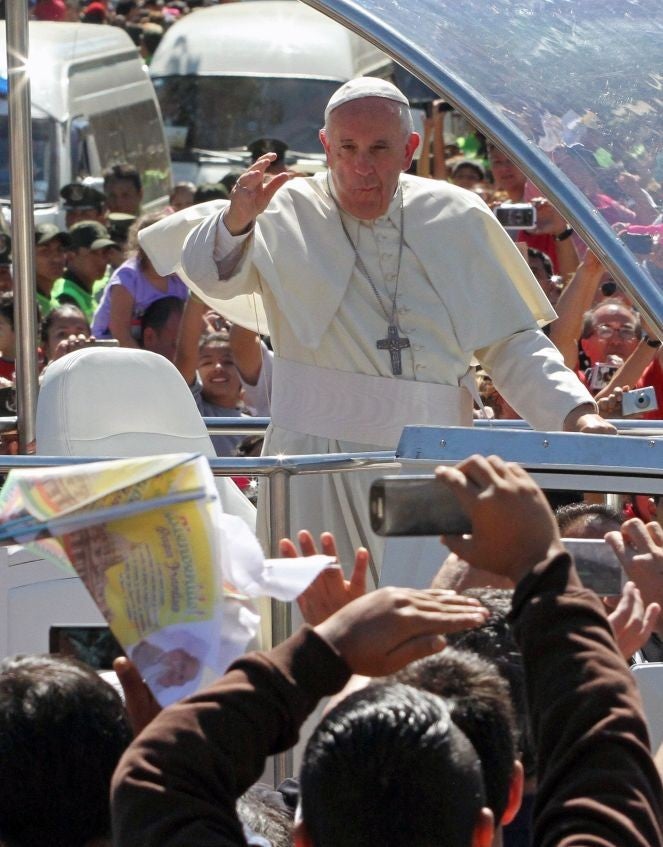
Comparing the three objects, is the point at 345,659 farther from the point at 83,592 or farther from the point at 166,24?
the point at 166,24

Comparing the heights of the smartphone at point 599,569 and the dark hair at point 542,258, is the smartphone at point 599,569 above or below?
above

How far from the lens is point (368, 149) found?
4.13 m

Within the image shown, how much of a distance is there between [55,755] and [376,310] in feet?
7.82

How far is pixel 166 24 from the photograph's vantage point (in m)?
15.1

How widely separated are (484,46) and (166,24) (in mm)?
11491

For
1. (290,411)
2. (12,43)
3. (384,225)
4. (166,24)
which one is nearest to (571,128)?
(384,225)

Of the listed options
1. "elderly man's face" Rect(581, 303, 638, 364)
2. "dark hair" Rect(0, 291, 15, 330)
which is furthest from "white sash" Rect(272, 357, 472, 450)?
"dark hair" Rect(0, 291, 15, 330)

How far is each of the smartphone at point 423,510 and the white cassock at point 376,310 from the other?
2228 millimetres

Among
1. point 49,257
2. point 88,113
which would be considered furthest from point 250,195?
point 88,113

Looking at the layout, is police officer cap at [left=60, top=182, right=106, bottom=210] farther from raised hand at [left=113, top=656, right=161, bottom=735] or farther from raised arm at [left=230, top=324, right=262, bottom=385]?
raised hand at [left=113, top=656, right=161, bottom=735]

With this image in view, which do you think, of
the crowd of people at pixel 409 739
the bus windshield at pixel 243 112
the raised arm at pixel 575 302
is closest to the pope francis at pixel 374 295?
the raised arm at pixel 575 302

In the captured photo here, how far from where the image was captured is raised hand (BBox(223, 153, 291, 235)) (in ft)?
12.6

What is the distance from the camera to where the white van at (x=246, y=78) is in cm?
1205

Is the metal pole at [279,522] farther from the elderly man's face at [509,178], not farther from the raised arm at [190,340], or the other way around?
the elderly man's face at [509,178]
